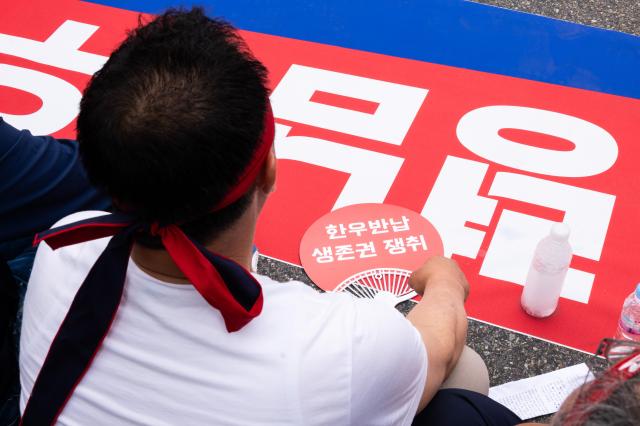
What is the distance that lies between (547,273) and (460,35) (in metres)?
1.55

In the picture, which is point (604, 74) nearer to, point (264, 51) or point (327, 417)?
point (264, 51)

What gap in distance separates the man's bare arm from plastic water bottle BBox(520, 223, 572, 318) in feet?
1.05

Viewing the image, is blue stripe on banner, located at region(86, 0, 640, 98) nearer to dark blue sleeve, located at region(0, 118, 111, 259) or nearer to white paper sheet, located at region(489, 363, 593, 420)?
white paper sheet, located at region(489, 363, 593, 420)

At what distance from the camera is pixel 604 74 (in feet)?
10.1

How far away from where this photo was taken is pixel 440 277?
1759 mm

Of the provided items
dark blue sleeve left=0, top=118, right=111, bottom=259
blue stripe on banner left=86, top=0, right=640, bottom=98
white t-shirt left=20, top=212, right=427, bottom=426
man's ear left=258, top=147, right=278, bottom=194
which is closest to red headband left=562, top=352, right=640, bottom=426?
white t-shirt left=20, top=212, right=427, bottom=426

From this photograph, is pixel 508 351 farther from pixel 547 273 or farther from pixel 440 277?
pixel 440 277

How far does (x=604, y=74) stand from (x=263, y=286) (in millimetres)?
2385

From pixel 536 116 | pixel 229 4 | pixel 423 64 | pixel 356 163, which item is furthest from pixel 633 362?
pixel 229 4

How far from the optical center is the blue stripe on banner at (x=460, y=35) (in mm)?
3111

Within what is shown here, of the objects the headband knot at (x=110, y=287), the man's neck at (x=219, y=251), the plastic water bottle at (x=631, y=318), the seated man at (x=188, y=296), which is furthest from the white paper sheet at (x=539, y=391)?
the headband knot at (x=110, y=287)

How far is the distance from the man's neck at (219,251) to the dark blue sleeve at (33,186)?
30.3 inches

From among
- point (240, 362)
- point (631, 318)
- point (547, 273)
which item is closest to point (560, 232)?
point (547, 273)

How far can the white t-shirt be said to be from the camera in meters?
1.05
